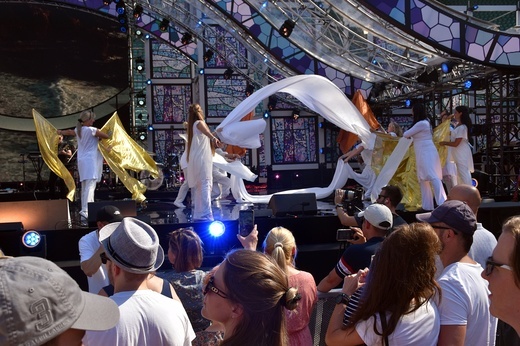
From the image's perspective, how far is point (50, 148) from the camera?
10148 millimetres

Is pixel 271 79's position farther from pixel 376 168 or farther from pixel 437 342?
pixel 437 342

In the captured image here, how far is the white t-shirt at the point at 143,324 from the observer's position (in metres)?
2.38

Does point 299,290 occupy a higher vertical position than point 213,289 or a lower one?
lower

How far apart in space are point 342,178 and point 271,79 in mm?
7231

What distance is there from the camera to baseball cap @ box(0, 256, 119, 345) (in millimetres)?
1179

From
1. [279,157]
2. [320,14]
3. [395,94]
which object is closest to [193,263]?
[320,14]

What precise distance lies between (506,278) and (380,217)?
1.91 m

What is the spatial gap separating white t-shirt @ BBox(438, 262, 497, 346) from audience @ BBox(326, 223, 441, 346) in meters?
0.13

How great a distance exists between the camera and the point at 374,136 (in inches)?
443

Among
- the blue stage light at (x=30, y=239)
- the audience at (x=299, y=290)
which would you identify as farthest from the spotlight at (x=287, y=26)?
the audience at (x=299, y=290)

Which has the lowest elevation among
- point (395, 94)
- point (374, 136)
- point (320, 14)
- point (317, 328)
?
point (317, 328)

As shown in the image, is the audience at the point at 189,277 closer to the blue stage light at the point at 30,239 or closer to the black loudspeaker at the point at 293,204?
the blue stage light at the point at 30,239

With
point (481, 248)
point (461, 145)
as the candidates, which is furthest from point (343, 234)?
point (461, 145)

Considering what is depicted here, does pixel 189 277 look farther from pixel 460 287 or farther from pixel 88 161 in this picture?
pixel 88 161
